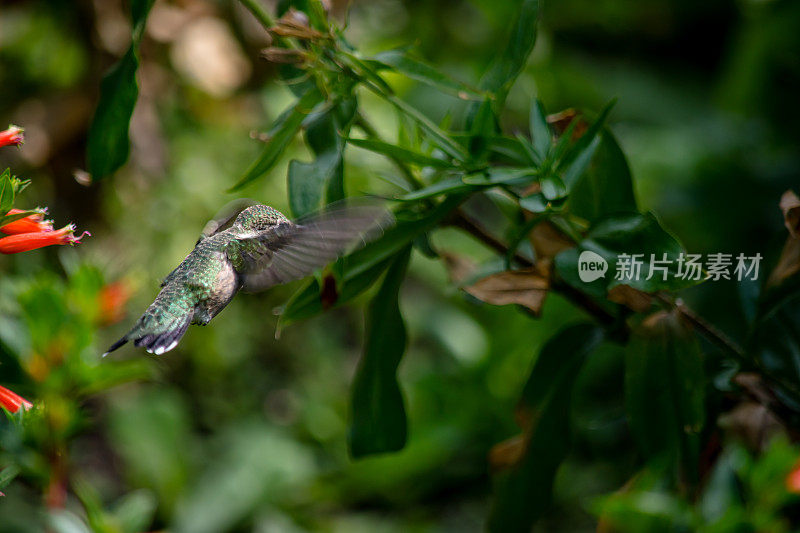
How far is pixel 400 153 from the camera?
2.08 feet

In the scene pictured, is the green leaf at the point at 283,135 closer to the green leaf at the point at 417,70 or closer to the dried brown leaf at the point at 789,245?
the green leaf at the point at 417,70

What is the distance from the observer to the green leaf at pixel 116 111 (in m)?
0.63

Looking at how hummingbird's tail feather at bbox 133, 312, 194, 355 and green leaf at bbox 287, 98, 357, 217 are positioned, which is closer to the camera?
hummingbird's tail feather at bbox 133, 312, 194, 355

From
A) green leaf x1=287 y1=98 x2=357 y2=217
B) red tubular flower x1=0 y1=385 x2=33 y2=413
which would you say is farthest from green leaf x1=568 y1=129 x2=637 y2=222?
red tubular flower x1=0 y1=385 x2=33 y2=413

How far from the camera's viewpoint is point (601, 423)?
34.3 inches

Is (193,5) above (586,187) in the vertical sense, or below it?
below

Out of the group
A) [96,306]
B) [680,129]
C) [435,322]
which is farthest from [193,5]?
[96,306]

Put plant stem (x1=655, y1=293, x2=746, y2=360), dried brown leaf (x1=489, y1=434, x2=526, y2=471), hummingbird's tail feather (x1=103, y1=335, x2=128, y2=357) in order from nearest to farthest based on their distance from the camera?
hummingbird's tail feather (x1=103, y1=335, x2=128, y2=357), plant stem (x1=655, y1=293, x2=746, y2=360), dried brown leaf (x1=489, y1=434, x2=526, y2=471)

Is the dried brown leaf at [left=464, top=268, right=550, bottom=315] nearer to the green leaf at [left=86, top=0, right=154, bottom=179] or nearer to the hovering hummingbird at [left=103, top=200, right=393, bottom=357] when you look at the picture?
the hovering hummingbird at [left=103, top=200, right=393, bottom=357]

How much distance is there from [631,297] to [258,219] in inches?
13.8

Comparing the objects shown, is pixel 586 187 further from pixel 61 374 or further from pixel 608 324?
pixel 61 374

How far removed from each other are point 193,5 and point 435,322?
125 cm

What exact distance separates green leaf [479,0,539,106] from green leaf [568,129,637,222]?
14 centimetres

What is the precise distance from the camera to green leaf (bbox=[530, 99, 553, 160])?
0.69 meters
